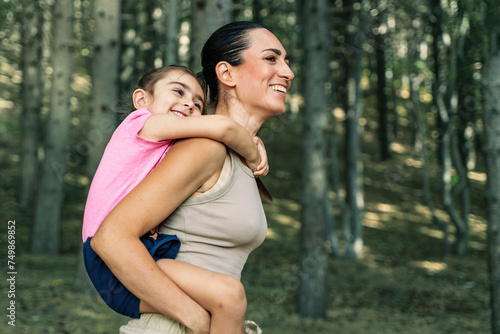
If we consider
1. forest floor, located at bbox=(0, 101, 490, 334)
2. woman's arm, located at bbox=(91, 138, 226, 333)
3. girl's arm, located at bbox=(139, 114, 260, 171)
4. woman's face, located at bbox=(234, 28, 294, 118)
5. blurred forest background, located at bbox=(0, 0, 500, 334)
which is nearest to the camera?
woman's arm, located at bbox=(91, 138, 226, 333)

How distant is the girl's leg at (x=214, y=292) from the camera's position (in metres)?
1.64

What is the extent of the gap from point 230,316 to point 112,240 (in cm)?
43

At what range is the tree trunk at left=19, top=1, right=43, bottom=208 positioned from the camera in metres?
13.8

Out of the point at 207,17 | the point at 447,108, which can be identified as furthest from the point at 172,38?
the point at 447,108

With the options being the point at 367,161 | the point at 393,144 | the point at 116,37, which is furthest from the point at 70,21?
the point at 393,144

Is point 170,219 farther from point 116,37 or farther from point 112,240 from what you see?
point 116,37

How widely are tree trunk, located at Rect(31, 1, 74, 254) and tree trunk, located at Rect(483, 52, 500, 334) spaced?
25.6 ft

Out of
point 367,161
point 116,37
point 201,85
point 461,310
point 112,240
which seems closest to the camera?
point 112,240

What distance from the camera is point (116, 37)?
8.27 meters

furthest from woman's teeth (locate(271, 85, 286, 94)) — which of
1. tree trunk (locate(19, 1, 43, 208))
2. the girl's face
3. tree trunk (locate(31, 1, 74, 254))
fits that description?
tree trunk (locate(19, 1, 43, 208))

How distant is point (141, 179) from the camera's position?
178 cm

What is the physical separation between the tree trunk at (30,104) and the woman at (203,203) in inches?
477

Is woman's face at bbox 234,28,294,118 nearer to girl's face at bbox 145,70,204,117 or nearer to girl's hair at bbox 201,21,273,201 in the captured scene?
girl's hair at bbox 201,21,273,201

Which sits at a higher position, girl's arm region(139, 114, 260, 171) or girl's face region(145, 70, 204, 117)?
girl's face region(145, 70, 204, 117)
